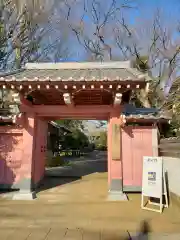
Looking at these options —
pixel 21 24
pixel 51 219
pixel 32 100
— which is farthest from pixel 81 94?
pixel 21 24

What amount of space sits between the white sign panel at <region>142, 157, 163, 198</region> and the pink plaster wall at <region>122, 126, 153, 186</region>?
1.19m

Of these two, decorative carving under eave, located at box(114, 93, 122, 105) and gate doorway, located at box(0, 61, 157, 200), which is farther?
decorative carving under eave, located at box(114, 93, 122, 105)

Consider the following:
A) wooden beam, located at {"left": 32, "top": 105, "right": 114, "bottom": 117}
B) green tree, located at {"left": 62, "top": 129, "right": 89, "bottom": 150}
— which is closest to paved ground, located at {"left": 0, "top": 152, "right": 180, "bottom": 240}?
wooden beam, located at {"left": 32, "top": 105, "right": 114, "bottom": 117}

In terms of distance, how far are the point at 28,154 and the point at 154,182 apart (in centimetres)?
417

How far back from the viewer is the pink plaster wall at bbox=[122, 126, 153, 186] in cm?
790

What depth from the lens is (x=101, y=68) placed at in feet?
31.4

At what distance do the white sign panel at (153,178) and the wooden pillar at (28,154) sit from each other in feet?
11.9

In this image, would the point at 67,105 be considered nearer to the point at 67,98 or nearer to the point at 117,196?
the point at 67,98

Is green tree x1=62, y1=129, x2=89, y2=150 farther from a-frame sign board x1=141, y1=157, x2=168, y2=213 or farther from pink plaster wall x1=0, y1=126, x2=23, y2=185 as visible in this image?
a-frame sign board x1=141, y1=157, x2=168, y2=213

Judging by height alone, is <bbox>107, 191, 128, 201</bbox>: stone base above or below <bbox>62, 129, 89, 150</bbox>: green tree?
below

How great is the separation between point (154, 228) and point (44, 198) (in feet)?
12.5

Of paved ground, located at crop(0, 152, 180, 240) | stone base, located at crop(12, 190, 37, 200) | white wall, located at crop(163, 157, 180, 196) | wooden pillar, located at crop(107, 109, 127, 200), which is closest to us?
paved ground, located at crop(0, 152, 180, 240)

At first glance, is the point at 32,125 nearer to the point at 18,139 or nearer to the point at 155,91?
the point at 18,139

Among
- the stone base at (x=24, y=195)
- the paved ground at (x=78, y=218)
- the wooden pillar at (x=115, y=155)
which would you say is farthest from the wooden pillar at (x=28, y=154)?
the wooden pillar at (x=115, y=155)
